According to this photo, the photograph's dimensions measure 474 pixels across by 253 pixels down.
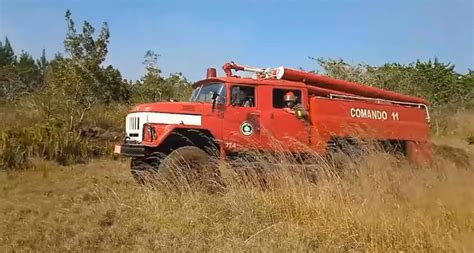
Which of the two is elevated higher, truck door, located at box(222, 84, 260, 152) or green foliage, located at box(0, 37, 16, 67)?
green foliage, located at box(0, 37, 16, 67)

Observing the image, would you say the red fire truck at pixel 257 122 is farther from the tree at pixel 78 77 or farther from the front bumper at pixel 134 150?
the tree at pixel 78 77

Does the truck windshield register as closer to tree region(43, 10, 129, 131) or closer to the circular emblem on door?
the circular emblem on door

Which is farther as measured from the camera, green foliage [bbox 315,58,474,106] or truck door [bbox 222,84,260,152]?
green foliage [bbox 315,58,474,106]

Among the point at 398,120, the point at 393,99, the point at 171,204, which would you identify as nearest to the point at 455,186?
the point at 171,204

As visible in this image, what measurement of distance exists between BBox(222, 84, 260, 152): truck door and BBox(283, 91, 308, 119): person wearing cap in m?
0.63

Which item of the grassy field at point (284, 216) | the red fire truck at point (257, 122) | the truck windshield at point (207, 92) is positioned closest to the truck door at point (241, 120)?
the red fire truck at point (257, 122)

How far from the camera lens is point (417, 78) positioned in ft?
85.0

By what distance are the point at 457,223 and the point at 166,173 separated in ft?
15.8

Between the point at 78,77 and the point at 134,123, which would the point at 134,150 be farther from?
A: the point at 78,77

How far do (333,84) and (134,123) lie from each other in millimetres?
4409

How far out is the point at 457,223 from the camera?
185 inches

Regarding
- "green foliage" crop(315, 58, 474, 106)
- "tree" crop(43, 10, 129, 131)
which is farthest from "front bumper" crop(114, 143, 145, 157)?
"green foliage" crop(315, 58, 474, 106)

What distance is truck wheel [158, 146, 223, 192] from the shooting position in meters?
7.69

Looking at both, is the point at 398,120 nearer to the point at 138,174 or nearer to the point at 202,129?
the point at 202,129
